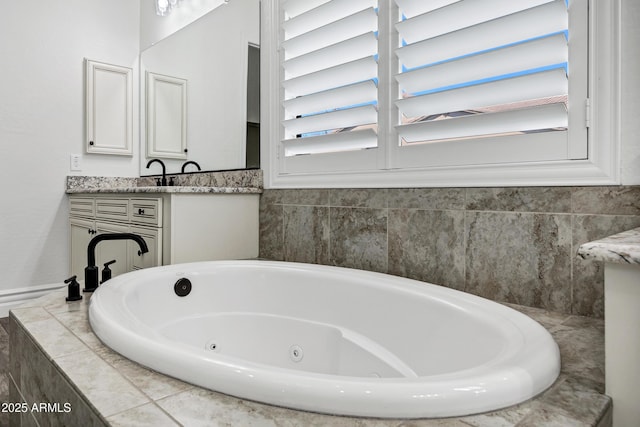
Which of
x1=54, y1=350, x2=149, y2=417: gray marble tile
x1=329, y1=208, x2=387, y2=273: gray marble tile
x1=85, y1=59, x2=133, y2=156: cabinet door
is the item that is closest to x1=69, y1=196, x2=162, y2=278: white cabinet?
x1=85, y1=59, x2=133, y2=156: cabinet door

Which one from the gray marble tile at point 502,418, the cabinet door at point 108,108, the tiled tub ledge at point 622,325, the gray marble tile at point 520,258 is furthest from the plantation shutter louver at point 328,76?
the cabinet door at point 108,108

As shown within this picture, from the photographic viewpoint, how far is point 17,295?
109 inches

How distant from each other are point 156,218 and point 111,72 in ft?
6.28

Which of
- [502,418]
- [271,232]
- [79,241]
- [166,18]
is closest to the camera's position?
[502,418]

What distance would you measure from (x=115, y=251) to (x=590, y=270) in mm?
2211

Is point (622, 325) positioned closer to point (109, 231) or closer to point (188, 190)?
point (188, 190)

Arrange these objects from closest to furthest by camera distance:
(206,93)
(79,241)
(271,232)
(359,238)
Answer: (359,238) < (271,232) < (206,93) < (79,241)

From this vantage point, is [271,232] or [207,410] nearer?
[207,410]

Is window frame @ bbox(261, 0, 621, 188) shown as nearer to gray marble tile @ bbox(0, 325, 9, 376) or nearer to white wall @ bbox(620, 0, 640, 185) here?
white wall @ bbox(620, 0, 640, 185)

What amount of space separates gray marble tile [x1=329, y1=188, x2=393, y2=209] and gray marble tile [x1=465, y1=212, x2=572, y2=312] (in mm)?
386

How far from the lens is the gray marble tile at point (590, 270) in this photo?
1.12 m

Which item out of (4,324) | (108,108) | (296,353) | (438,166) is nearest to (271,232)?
(296,353)

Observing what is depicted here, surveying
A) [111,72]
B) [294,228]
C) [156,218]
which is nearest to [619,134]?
[294,228]

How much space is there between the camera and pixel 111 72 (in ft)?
10.4
